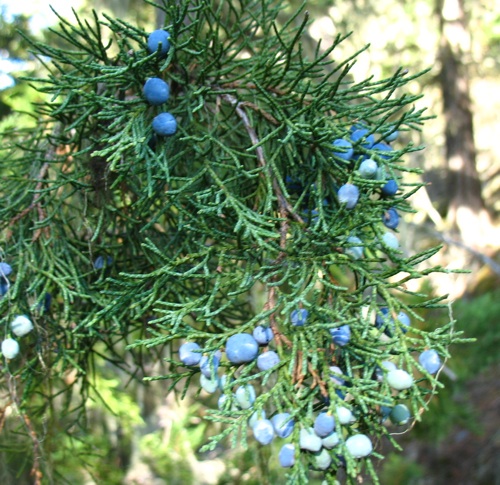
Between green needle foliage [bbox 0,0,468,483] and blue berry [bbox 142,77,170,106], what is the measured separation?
0.15 feet

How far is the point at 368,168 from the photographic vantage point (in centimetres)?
110

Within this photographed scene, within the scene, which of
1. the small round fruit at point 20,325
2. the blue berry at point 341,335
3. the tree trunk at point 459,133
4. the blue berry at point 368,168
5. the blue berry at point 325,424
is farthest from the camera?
the tree trunk at point 459,133

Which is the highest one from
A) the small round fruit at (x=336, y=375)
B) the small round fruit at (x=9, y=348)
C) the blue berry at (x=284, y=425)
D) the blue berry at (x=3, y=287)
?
the blue berry at (x=3, y=287)

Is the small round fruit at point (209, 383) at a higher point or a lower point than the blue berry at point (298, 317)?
lower

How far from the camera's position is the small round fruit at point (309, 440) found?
0.90 meters

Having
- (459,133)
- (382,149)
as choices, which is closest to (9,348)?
(382,149)

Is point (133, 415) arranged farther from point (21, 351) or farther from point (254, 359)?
point (254, 359)

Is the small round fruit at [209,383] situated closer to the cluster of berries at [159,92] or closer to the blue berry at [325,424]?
the blue berry at [325,424]

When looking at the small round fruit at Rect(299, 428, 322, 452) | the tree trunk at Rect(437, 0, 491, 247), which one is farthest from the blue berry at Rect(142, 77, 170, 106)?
the tree trunk at Rect(437, 0, 491, 247)

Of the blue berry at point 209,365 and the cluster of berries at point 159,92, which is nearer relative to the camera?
the blue berry at point 209,365

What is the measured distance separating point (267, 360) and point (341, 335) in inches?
5.4

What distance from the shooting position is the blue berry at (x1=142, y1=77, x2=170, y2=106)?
44.6 inches

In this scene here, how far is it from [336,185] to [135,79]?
0.48m

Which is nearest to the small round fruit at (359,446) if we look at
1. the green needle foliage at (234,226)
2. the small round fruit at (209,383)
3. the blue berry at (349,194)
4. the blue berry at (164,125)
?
the green needle foliage at (234,226)
